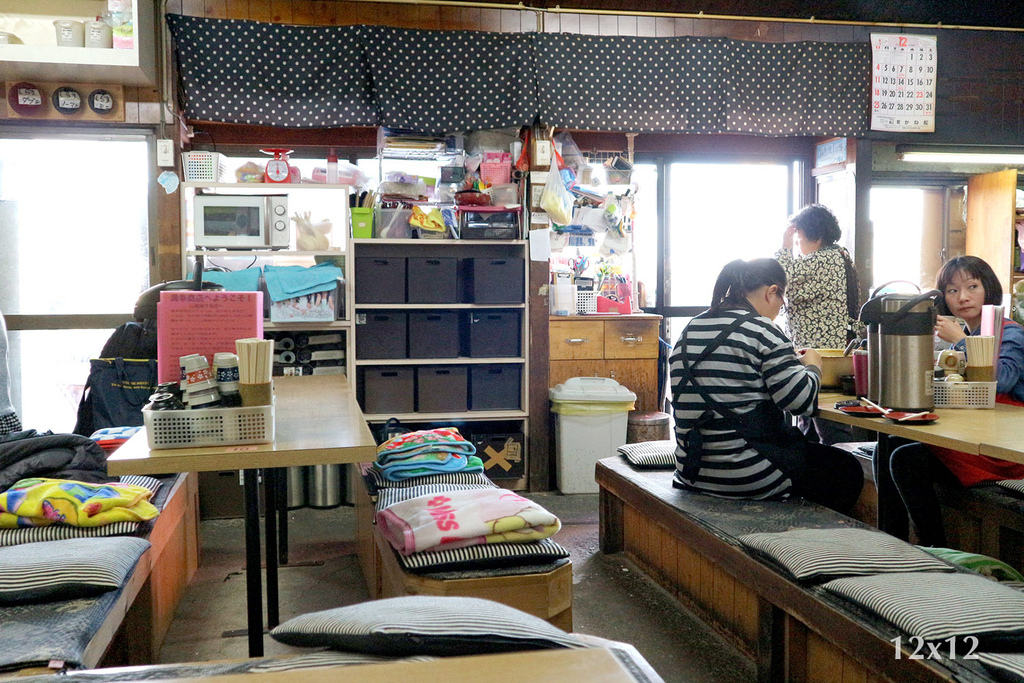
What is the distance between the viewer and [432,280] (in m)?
4.62

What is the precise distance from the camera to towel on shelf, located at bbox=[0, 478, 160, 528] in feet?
7.14

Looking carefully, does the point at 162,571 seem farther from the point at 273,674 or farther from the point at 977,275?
the point at 977,275

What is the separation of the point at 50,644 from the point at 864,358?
8.05ft

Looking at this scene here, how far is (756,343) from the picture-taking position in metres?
2.63

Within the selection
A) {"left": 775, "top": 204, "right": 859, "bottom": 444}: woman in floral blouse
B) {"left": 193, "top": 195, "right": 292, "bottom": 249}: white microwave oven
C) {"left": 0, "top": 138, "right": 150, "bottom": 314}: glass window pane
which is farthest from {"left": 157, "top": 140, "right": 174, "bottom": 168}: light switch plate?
{"left": 775, "top": 204, "right": 859, "bottom": 444}: woman in floral blouse

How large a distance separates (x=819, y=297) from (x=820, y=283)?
77 millimetres

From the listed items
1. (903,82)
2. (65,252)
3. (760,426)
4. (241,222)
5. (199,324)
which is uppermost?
(903,82)

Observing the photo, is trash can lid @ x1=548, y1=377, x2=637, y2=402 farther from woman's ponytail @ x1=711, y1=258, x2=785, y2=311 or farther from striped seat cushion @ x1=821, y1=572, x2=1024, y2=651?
striped seat cushion @ x1=821, y1=572, x2=1024, y2=651

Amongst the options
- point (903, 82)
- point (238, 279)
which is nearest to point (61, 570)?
point (238, 279)

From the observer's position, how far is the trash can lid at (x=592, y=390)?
4.64m

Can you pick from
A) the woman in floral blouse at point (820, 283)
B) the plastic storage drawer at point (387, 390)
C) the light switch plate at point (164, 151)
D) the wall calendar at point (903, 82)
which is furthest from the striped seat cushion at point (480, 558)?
the wall calendar at point (903, 82)

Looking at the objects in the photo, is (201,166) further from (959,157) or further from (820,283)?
(959,157)

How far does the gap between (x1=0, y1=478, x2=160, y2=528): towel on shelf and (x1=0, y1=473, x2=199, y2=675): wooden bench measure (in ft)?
0.30

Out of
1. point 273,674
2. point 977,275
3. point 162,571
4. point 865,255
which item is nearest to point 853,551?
point 977,275
